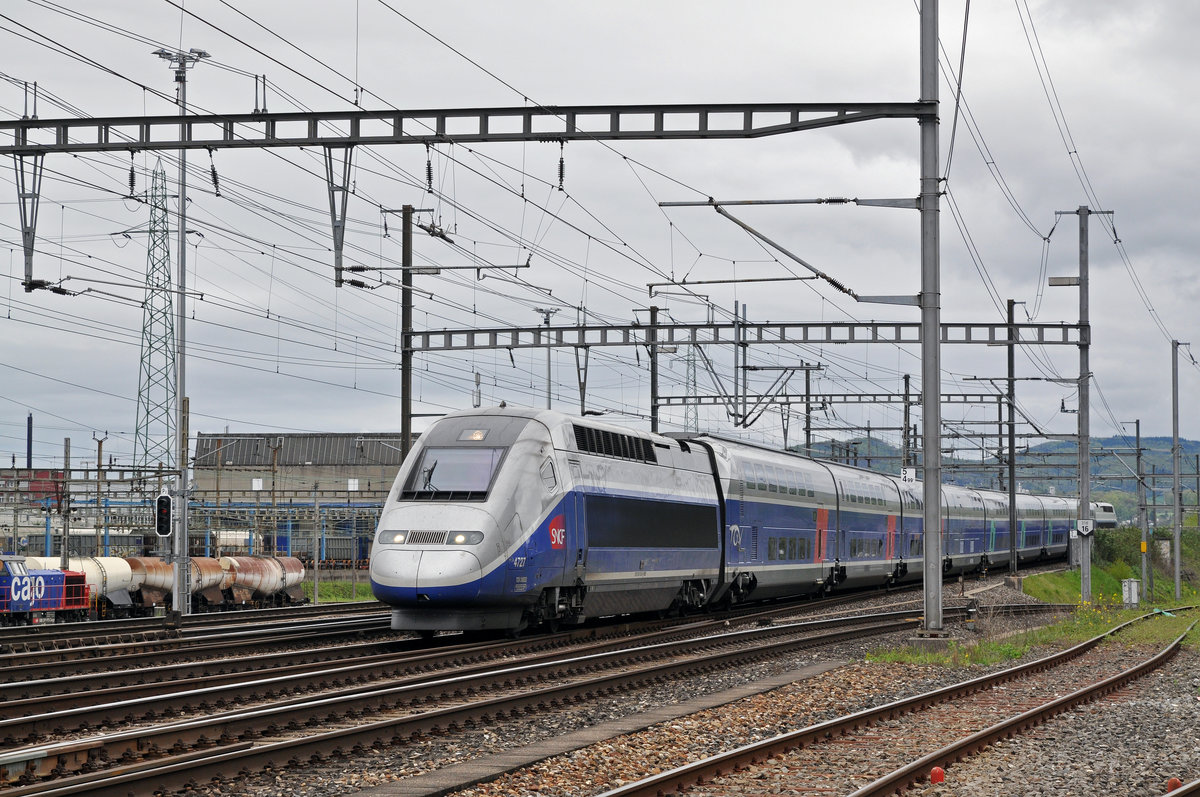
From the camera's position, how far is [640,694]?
1680cm

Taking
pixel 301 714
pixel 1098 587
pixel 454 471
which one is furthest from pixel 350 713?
pixel 1098 587

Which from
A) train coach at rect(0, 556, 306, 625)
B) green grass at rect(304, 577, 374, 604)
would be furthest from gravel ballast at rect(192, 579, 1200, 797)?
green grass at rect(304, 577, 374, 604)

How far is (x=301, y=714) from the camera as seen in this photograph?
1355cm

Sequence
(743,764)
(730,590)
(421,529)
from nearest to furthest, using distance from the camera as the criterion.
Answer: (743,764) → (421,529) → (730,590)

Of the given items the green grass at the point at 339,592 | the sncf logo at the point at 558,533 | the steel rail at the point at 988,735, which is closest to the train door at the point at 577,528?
the sncf logo at the point at 558,533

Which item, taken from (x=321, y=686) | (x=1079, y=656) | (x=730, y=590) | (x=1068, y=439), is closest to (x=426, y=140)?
(x=321, y=686)

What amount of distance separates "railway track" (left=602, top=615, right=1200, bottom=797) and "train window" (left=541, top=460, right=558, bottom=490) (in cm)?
798

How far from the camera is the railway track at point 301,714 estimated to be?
416 inches

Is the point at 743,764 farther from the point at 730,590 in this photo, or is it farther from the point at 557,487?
the point at 730,590

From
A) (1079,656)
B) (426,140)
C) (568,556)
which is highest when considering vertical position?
(426,140)

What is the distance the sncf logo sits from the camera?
23.1 m

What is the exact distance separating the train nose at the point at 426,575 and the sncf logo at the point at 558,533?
2069 millimetres

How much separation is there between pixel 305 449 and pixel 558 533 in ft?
268

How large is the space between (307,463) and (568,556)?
78.3 metres
